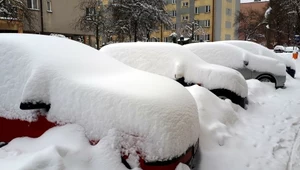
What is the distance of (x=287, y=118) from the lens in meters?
5.93

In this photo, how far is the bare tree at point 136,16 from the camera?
2250 centimetres

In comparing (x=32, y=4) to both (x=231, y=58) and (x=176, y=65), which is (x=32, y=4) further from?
(x=176, y=65)

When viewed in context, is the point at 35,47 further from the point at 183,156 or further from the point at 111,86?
the point at 183,156

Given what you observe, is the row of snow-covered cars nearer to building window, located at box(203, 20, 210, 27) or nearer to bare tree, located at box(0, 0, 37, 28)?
bare tree, located at box(0, 0, 37, 28)

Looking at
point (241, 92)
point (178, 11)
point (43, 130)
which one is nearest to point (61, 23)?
point (241, 92)

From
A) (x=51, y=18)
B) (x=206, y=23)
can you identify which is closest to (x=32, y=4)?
(x=51, y=18)

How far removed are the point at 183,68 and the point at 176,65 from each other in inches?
6.8

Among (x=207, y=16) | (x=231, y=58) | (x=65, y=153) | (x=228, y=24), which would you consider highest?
(x=207, y=16)

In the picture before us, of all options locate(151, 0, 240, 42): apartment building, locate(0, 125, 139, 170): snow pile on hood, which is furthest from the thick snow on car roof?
locate(151, 0, 240, 42): apartment building

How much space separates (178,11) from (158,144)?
5426 cm

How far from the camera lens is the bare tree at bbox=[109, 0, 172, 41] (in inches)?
886

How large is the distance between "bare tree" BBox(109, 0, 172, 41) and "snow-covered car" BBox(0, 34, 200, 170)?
64.9 ft

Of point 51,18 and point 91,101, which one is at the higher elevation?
point 51,18

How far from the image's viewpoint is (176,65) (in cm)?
621
